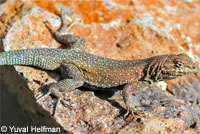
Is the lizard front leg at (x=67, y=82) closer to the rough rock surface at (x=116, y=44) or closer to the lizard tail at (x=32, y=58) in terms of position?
the rough rock surface at (x=116, y=44)

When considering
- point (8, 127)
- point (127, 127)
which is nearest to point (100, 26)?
point (127, 127)

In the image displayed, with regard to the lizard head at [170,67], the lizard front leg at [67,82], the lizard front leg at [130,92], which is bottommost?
the lizard front leg at [130,92]

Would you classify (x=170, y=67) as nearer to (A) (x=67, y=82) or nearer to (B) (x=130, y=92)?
(B) (x=130, y=92)

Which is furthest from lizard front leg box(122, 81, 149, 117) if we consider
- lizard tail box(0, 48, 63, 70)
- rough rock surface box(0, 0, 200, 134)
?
lizard tail box(0, 48, 63, 70)

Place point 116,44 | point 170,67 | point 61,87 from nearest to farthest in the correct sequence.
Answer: point 61,87 < point 170,67 < point 116,44

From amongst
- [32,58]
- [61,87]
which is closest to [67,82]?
[61,87]

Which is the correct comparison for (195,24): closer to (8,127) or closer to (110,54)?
(110,54)

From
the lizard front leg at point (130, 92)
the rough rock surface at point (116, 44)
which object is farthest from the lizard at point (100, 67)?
the rough rock surface at point (116, 44)
